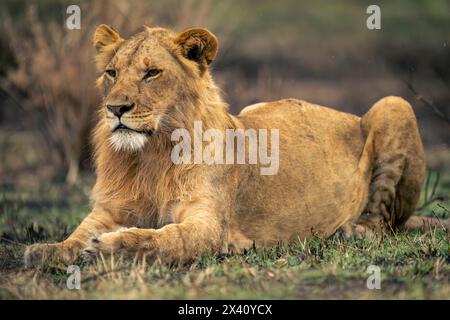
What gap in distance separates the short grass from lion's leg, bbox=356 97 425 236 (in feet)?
2.72

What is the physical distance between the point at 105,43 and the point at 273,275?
214 cm

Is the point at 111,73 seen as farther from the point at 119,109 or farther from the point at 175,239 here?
the point at 175,239

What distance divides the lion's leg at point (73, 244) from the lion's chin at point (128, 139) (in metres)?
0.55

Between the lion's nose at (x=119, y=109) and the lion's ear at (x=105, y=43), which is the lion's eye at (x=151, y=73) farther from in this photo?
the lion's ear at (x=105, y=43)

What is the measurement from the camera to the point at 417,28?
20828 millimetres

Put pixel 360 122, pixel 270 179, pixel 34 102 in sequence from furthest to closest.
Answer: pixel 34 102, pixel 360 122, pixel 270 179

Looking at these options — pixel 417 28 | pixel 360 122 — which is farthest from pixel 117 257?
pixel 417 28

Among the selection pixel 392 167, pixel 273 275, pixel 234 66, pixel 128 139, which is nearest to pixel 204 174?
pixel 128 139

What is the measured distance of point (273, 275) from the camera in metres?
4.91

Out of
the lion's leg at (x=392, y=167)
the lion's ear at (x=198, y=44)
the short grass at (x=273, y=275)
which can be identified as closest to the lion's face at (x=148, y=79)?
the lion's ear at (x=198, y=44)

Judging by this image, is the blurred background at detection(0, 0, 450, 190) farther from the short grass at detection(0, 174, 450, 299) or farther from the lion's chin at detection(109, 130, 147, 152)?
the short grass at detection(0, 174, 450, 299)

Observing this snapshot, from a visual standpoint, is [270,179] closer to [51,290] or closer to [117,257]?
[117,257]

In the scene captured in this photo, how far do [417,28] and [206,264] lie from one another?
16.5m

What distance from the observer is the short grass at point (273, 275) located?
15.2 ft
